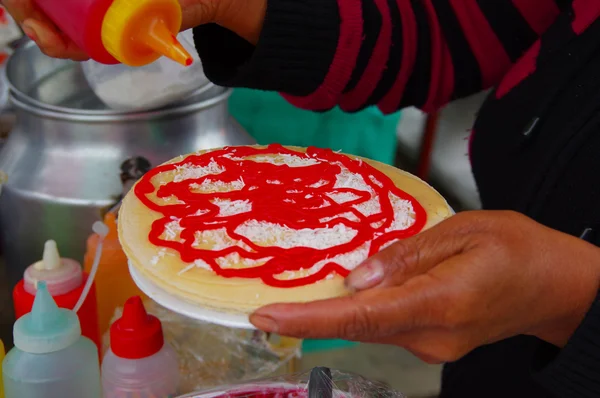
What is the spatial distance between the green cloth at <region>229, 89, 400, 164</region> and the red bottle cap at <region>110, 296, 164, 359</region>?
2.37ft

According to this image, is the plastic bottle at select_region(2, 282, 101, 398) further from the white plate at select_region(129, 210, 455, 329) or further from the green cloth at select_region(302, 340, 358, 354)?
the green cloth at select_region(302, 340, 358, 354)

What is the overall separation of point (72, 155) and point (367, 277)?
24.8 inches

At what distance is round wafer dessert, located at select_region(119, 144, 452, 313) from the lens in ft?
1.63

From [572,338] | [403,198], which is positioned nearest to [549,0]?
[403,198]

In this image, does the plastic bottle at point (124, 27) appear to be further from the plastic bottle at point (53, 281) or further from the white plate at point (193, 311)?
the plastic bottle at point (53, 281)

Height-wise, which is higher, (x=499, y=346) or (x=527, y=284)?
(x=527, y=284)

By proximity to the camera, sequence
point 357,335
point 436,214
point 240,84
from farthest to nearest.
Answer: point 240,84 → point 436,214 → point 357,335

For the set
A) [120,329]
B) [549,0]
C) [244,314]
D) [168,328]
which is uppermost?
[549,0]

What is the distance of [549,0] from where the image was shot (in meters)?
0.80

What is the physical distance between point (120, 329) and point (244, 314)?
23 centimetres

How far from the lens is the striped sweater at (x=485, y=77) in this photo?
0.66 meters

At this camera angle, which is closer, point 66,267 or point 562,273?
point 562,273

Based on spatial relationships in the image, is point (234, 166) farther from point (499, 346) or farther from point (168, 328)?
point (499, 346)

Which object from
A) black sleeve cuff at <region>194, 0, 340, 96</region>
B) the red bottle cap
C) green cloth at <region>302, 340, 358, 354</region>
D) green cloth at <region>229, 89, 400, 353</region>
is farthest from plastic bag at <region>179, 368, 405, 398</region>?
green cloth at <region>229, 89, 400, 353</region>
